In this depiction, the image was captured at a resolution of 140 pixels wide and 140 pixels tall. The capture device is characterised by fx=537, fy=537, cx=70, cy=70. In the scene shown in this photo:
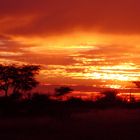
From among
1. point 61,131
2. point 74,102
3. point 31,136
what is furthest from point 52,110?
point 74,102

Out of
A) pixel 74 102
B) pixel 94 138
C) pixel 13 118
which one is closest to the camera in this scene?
→ pixel 94 138

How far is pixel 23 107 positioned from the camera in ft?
140

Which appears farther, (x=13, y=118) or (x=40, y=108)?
(x=40, y=108)

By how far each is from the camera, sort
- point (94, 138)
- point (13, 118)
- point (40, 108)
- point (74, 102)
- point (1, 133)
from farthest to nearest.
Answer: point (74, 102), point (40, 108), point (13, 118), point (1, 133), point (94, 138)

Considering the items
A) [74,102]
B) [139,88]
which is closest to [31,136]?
[74,102]

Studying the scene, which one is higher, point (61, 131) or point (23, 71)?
point (23, 71)

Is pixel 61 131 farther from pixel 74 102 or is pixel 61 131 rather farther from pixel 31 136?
pixel 74 102

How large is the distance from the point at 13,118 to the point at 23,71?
30.4 meters

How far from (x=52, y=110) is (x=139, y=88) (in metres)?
28.0

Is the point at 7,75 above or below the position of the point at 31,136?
above

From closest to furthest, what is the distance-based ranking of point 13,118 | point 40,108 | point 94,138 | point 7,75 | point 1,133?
point 94,138 → point 1,133 → point 13,118 → point 40,108 → point 7,75

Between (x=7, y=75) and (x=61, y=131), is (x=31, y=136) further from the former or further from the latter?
(x=7, y=75)

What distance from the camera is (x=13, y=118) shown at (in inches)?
1455

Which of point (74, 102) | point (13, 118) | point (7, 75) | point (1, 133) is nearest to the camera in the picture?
point (1, 133)
